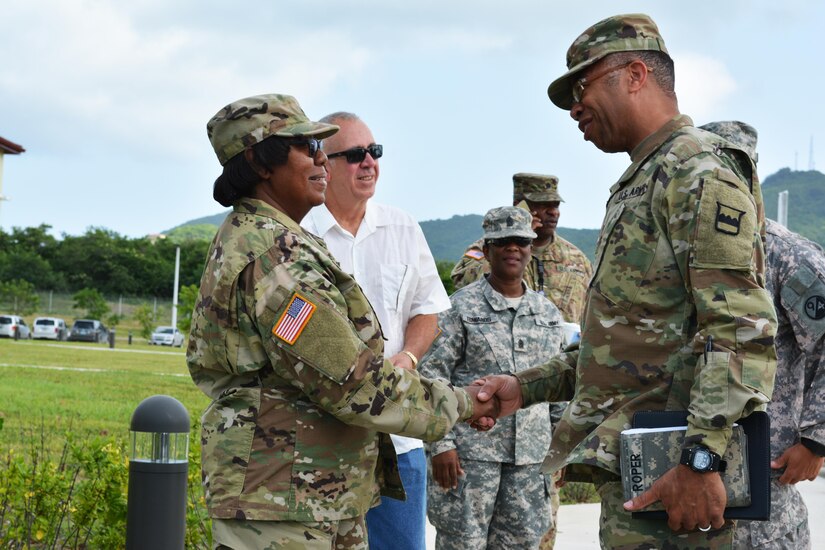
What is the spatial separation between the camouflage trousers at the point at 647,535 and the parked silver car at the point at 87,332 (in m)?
55.8

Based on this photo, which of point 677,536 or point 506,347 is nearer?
Result: point 677,536

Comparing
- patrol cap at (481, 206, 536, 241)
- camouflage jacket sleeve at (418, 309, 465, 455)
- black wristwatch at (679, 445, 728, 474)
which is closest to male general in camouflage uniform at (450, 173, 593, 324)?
patrol cap at (481, 206, 536, 241)

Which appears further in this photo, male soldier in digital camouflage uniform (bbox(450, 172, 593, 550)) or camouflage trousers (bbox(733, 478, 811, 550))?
male soldier in digital camouflage uniform (bbox(450, 172, 593, 550))

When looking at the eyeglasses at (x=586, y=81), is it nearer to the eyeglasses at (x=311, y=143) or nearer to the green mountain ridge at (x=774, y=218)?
the eyeglasses at (x=311, y=143)

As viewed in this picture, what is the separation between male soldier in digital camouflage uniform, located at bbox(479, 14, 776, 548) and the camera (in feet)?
9.20

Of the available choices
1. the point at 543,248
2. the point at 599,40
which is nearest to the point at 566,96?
the point at 599,40

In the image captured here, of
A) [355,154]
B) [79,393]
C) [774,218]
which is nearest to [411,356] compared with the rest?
[355,154]

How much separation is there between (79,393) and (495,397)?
1461cm

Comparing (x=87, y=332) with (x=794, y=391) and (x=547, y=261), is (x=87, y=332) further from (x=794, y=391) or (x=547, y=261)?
(x=794, y=391)

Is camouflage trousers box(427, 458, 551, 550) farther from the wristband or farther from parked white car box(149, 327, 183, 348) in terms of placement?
parked white car box(149, 327, 183, 348)

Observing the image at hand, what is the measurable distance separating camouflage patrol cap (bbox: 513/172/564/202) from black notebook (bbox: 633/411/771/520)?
4.60 m

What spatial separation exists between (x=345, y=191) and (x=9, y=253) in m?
79.9

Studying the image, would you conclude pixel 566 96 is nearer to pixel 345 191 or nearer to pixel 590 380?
pixel 590 380

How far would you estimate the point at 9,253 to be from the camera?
78.4 m
